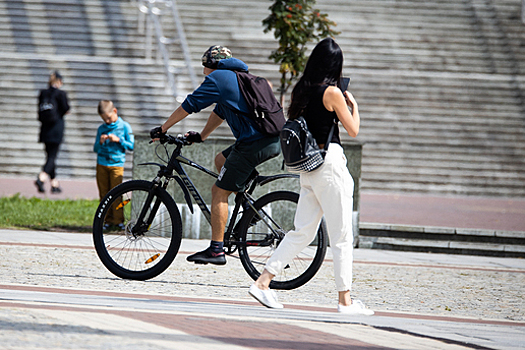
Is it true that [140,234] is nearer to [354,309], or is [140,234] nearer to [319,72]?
[354,309]

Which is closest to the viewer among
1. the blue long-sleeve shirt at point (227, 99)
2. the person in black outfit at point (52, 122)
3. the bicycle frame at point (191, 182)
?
the blue long-sleeve shirt at point (227, 99)

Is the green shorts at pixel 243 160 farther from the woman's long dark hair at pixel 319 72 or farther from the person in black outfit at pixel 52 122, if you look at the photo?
the person in black outfit at pixel 52 122

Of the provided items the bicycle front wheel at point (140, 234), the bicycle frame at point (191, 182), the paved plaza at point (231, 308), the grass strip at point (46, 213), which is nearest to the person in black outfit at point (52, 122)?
the grass strip at point (46, 213)

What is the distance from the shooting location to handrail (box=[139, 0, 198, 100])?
16609 mm

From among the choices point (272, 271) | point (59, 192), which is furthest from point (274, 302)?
point (59, 192)

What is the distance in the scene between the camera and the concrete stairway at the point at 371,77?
1616cm

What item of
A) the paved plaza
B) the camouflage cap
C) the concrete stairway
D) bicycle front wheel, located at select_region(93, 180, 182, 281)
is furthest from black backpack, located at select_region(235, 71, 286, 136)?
the concrete stairway

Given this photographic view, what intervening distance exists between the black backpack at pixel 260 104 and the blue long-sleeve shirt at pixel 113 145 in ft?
11.4

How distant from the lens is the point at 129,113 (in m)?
16.8

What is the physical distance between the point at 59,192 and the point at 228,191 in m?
7.72

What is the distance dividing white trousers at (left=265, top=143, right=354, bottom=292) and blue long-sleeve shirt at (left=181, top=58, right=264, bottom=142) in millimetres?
877

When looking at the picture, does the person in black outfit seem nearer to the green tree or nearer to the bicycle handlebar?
the green tree

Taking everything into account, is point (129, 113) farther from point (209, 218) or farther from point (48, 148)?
point (209, 218)

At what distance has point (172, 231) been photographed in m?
5.63
